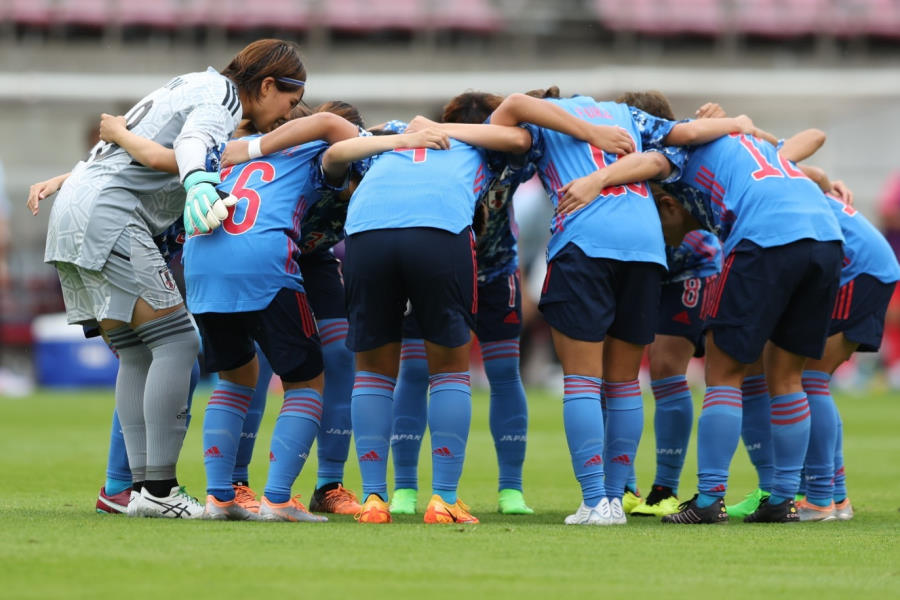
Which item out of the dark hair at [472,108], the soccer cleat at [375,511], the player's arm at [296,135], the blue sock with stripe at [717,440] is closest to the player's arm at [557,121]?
the dark hair at [472,108]

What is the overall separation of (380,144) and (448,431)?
3.74ft

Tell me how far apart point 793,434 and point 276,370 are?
81.9 inches

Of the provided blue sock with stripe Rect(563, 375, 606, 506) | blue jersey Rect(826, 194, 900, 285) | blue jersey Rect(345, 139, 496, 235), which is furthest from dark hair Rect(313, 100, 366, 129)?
blue jersey Rect(826, 194, 900, 285)

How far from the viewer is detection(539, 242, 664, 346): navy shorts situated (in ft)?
16.8

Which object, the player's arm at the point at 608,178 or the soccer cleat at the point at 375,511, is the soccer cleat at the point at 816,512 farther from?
the soccer cleat at the point at 375,511

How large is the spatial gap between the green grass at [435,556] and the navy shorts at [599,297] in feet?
2.46

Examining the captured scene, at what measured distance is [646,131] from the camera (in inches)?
223

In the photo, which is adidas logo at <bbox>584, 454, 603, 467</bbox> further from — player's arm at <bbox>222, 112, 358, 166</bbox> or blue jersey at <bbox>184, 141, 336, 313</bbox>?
player's arm at <bbox>222, 112, 358, 166</bbox>

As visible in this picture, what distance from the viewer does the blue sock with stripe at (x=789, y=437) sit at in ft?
17.8

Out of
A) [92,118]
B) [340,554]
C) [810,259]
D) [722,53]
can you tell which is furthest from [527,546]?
[722,53]

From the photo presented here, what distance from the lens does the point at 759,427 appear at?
6.21 meters

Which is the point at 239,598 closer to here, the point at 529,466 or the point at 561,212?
the point at 561,212

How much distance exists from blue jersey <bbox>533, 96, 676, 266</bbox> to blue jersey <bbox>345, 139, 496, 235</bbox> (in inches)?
13.6

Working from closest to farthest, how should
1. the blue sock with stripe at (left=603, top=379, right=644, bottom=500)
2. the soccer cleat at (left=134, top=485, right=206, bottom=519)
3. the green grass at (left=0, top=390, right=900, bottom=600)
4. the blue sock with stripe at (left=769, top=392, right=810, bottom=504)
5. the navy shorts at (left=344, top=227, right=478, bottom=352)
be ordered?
the green grass at (left=0, top=390, right=900, bottom=600)
the navy shorts at (left=344, top=227, right=478, bottom=352)
the soccer cleat at (left=134, top=485, right=206, bottom=519)
the blue sock with stripe at (left=603, top=379, right=644, bottom=500)
the blue sock with stripe at (left=769, top=392, right=810, bottom=504)
